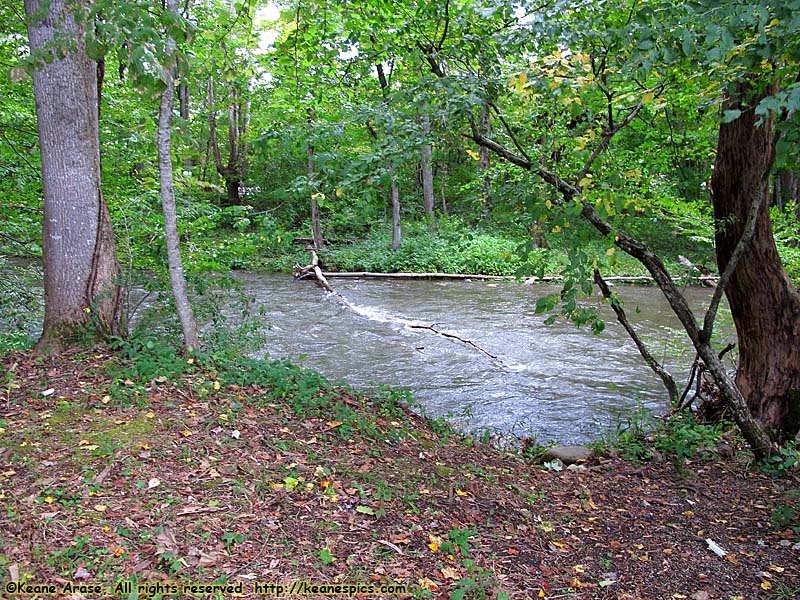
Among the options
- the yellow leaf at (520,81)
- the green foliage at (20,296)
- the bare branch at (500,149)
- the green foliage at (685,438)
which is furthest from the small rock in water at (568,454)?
the green foliage at (20,296)

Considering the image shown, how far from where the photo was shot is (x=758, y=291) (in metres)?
5.12

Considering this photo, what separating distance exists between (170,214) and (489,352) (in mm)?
5539

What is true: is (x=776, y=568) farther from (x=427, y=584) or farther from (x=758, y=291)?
(x=758, y=291)

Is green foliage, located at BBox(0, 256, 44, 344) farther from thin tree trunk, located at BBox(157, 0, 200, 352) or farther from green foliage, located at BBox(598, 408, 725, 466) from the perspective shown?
green foliage, located at BBox(598, 408, 725, 466)

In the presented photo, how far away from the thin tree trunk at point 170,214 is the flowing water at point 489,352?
62.9 inches

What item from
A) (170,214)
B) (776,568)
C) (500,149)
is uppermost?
(500,149)

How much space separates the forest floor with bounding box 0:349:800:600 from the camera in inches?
109

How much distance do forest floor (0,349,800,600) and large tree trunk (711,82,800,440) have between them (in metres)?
0.88

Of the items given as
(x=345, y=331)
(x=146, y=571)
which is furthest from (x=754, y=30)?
(x=345, y=331)

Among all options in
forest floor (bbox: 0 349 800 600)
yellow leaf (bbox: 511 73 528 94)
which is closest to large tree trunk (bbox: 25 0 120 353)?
forest floor (bbox: 0 349 800 600)

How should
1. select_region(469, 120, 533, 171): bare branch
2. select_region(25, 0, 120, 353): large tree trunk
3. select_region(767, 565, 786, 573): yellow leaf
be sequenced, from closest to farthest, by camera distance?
select_region(767, 565, 786, 573): yellow leaf < select_region(469, 120, 533, 171): bare branch < select_region(25, 0, 120, 353): large tree trunk

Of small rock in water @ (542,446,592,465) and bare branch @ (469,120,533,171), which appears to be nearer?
bare branch @ (469,120,533,171)

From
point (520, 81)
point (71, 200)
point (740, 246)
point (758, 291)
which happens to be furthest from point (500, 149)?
point (71, 200)

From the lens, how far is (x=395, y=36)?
4.62 meters
